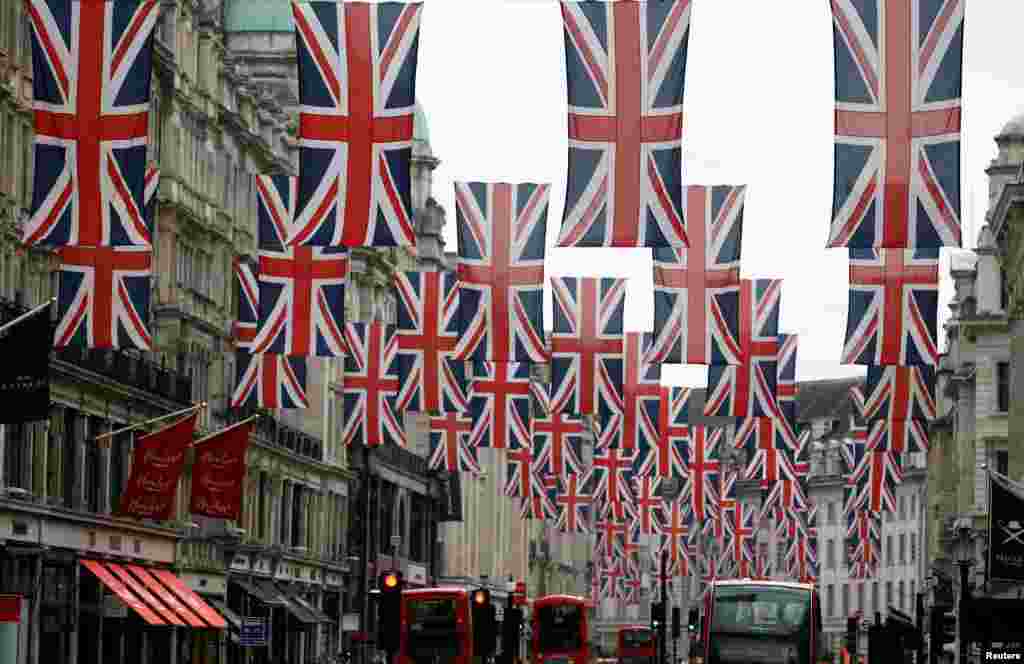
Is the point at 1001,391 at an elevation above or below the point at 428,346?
above

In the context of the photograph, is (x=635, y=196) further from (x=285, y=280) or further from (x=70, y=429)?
(x=70, y=429)

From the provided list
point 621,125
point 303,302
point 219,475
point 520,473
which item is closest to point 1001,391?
point 520,473

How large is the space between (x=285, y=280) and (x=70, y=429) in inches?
529

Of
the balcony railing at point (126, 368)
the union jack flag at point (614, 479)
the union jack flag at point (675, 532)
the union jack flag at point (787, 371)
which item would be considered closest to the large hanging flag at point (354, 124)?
the balcony railing at point (126, 368)

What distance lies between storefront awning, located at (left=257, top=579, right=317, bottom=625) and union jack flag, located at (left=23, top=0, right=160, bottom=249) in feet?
156

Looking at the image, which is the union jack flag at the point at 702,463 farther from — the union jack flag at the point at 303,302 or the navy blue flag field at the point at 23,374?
the navy blue flag field at the point at 23,374

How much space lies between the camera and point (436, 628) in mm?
60562

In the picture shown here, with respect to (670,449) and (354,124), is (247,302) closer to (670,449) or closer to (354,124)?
(670,449)

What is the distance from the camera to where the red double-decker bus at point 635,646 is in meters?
109

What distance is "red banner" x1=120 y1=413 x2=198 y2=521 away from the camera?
50625 mm

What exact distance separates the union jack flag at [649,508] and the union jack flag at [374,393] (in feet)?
116

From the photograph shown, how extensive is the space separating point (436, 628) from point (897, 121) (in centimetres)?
2968

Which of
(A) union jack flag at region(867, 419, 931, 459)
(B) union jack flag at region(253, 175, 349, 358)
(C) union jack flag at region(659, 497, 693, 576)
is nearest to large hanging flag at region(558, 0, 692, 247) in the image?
(B) union jack flag at region(253, 175, 349, 358)

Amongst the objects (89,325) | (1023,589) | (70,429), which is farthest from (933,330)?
(1023,589)
